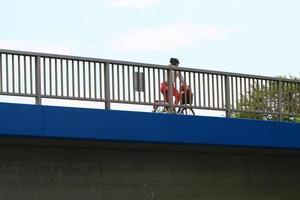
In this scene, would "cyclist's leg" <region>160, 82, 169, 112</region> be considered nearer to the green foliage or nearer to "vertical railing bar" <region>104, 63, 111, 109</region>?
"vertical railing bar" <region>104, 63, 111, 109</region>

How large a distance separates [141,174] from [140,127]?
1146mm

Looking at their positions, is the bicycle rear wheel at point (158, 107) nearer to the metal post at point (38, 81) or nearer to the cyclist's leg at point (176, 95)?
the cyclist's leg at point (176, 95)

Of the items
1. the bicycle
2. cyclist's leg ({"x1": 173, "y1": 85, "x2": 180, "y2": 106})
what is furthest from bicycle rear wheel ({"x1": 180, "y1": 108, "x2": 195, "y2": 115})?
cyclist's leg ({"x1": 173, "y1": 85, "x2": 180, "y2": 106})

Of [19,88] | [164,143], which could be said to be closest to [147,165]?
[164,143]

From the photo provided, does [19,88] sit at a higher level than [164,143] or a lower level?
higher

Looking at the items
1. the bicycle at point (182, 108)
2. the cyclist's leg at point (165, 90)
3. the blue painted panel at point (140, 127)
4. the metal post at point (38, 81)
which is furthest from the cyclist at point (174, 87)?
the metal post at point (38, 81)

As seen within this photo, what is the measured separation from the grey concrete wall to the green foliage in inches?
33.7

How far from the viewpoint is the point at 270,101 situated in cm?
1633

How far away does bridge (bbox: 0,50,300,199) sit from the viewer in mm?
13031

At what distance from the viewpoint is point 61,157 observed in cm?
1365

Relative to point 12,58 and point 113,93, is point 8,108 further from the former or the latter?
point 113,93

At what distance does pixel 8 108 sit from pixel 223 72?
16.0 feet

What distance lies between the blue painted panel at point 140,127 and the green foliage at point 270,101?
0.42 meters

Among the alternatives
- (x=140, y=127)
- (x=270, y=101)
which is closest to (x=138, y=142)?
(x=140, y=127)
